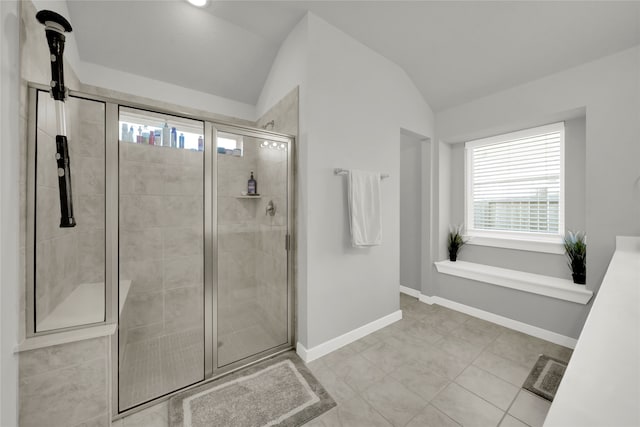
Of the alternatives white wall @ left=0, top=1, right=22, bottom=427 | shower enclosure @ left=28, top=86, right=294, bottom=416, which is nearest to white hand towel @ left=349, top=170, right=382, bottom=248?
shower enclosure @ left=28, top=86, right=294, bottom=416

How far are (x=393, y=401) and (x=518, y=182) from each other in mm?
2549

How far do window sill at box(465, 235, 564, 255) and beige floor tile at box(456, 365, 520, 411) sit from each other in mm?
1445

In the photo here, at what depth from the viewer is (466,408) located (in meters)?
1.42

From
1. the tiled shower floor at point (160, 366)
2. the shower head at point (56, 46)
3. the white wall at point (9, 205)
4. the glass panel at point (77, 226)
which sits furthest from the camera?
the tiled shower floor at point (160, 366)

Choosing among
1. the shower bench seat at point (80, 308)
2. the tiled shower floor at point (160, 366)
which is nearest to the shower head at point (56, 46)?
the shower bench seat at point (80, 308)

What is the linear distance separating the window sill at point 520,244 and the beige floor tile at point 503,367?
1.20 m

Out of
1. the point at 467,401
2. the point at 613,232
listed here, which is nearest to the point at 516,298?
the point at 613,232

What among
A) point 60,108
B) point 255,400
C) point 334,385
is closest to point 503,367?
point 334,385

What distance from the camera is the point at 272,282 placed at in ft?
6.62

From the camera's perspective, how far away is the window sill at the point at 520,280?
201cm

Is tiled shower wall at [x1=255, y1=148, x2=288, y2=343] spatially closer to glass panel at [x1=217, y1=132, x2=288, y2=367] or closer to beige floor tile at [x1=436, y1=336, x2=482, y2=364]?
glass panel at [x1=217, y1=132, x2=288, y2=367]

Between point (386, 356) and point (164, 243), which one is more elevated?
point (164, 243)

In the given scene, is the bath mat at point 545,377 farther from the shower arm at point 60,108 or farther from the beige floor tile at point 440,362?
the shower arm at point 60,108

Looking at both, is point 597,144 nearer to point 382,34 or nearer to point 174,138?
point 382,34
